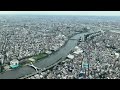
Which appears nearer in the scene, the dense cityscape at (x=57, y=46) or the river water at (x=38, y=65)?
the river water at (x=38, y=65)

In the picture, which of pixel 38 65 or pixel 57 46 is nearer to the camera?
pixel 38 65

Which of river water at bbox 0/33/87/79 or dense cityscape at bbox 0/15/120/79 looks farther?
dense cityscape at bbox 0/15/120/79
